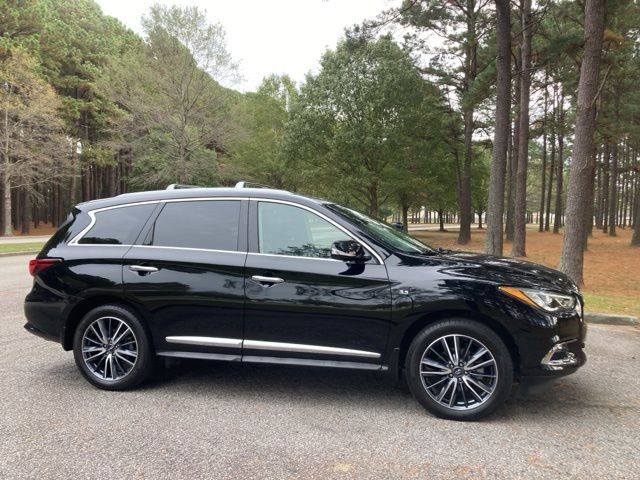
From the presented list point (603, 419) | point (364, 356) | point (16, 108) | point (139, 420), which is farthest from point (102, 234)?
point (16, 108)

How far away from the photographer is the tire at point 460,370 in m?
3.49

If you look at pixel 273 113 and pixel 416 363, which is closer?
pixel 416 363

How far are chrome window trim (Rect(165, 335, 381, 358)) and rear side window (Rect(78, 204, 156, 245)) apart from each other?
3.59 feet

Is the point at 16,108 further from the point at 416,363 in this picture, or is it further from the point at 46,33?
the point at 416,363

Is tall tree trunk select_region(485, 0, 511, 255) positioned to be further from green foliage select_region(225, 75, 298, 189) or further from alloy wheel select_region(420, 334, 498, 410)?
green foliage select_region(225, 75, 298, 189)

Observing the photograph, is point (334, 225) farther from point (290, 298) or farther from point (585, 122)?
point (585, 122)

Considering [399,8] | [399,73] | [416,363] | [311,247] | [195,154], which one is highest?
[399,73]

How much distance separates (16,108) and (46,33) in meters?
8.76

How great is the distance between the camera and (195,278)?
13.1ft

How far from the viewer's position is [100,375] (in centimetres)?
418

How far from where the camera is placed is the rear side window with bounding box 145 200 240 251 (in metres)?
4.11

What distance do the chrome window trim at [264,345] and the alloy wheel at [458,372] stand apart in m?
0.45

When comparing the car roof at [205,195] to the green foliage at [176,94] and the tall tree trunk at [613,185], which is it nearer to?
the green foliage at [176,94]

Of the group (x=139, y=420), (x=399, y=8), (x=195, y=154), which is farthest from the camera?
(x=195, y=154)
